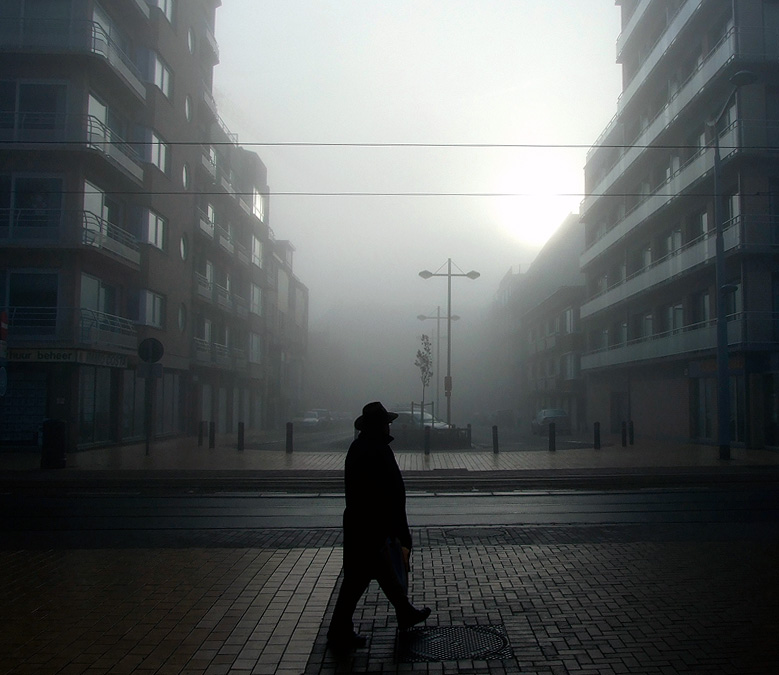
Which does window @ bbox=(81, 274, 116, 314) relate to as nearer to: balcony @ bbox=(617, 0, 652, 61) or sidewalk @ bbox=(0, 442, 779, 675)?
sidewalk @ bbox=(0, 442, 779, 675)

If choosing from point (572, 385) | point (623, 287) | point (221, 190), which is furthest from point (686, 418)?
point (221, 190)

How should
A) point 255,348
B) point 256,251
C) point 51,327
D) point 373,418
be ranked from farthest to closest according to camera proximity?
point 255,348 < point 256,251 < point 51,327 < point 373,418

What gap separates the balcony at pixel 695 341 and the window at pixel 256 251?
23888 mm

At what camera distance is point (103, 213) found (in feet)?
91.8

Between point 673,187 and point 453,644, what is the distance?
3128cm

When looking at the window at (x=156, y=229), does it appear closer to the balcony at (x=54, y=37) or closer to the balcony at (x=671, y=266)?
the balcony at (x=54, y=37)

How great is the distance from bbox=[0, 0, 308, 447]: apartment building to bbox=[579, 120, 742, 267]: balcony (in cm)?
1793

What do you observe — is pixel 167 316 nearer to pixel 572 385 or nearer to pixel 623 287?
pixel 623 287

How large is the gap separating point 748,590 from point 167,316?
29980 mm

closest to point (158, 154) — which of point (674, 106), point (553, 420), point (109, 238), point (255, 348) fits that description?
point (109, 238)

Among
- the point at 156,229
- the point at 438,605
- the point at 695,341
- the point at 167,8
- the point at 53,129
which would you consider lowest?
the point at 438,605

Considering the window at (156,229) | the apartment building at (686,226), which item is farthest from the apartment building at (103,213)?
the apartment building at (686,226)

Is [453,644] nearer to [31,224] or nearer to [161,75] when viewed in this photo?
[31,224]

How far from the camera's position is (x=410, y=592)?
657 cm
